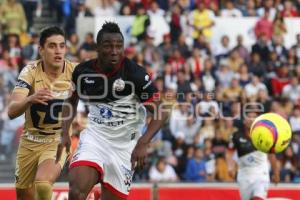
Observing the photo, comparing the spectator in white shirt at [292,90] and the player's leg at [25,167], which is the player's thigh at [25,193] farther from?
the spectator in white shirt at [292,90]

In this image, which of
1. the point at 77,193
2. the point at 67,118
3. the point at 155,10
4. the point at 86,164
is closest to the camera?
the point at 77,193

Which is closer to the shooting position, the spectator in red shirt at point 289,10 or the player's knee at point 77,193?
the player's knee at point 77,193

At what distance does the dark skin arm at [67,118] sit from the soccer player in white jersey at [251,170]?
4.99 m

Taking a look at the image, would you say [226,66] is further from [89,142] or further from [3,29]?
[89,142]

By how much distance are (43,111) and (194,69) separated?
9.17m

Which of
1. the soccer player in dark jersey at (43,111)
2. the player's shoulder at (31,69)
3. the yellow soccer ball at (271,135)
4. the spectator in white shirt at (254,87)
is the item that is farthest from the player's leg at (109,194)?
the spectator in white shirt at (254,87)

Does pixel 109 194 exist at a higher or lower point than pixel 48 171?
lower

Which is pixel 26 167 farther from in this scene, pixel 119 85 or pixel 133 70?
pixel 133 70

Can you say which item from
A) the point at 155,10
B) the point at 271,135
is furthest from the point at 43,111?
the point at 155,10

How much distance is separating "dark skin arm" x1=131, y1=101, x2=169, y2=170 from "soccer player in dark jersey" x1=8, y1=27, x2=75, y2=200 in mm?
1445

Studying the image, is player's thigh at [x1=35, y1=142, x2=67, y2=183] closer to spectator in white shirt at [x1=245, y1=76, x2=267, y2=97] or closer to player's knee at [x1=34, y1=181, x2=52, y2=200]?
player's knee at [x1=34, y1=181, x2=52, y2=200]

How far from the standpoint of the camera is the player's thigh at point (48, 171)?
383 inches

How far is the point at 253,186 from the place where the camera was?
13.9 m

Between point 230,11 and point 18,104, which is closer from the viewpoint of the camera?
point 18,104
